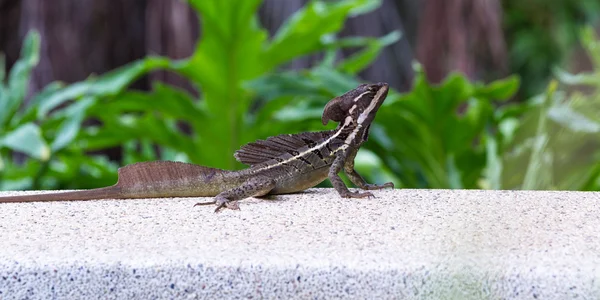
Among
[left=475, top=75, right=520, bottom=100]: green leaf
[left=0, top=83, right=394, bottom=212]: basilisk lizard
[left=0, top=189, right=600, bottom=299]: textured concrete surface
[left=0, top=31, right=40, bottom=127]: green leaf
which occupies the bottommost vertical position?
[left=0, top=189, right=600, bottom=299]: textured concrete surface

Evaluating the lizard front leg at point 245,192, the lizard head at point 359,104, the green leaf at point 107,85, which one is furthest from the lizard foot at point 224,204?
the green leaf at point 107,85

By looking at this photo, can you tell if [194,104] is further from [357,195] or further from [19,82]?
[357,195]

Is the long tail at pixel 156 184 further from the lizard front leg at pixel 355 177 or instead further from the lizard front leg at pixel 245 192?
the lizard front leg at pixel 355 177

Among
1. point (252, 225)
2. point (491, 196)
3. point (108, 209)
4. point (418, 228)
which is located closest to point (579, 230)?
point (418, 228)

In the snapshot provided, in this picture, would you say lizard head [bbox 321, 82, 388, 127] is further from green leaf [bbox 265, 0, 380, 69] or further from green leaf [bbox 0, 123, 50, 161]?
green leaf [bbox 265, 0, 380, 69]

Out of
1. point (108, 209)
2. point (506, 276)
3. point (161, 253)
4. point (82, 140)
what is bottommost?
point (506, 276)

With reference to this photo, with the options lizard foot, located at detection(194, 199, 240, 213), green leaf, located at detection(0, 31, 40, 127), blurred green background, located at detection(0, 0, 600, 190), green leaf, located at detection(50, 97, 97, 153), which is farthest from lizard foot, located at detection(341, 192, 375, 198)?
green leaf, located at detection(0, 31, 40, 127)

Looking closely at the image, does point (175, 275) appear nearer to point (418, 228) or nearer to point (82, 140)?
point (418, 228)
